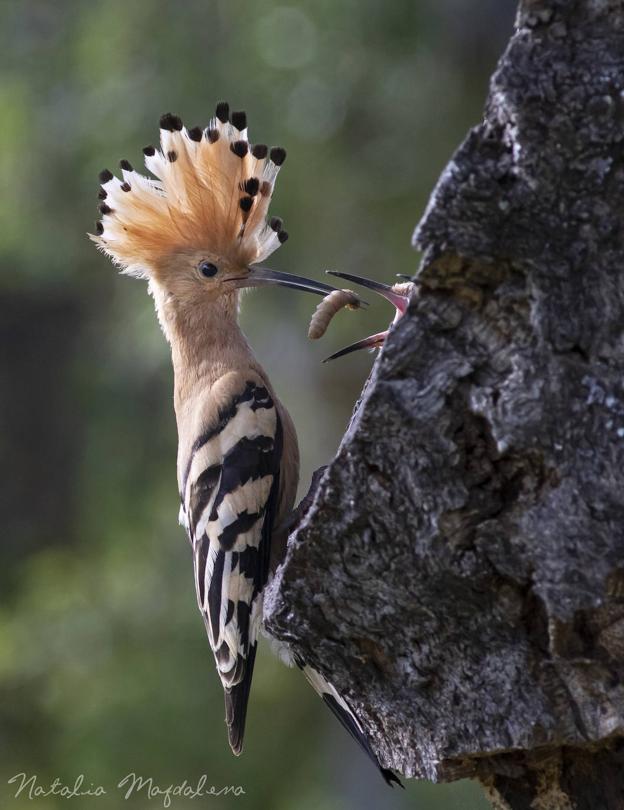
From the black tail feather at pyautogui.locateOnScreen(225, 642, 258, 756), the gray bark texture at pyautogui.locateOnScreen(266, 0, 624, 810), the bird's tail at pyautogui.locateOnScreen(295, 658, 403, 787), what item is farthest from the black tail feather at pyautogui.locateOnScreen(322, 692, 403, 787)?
the gray bark texture at pyautogui.locateOnScreen(266, 0, 624, 810)

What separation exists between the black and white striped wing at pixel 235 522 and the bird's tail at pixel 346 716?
0.20 metres

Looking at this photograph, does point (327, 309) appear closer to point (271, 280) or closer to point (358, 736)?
point (271, 280)

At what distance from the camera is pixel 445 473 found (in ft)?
5.82

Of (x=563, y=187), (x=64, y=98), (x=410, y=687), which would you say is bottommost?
(x=410, y=687)

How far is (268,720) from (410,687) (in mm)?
4094

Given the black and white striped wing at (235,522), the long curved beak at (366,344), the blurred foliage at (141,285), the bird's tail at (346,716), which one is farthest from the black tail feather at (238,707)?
the blurred foliage at (141,285)

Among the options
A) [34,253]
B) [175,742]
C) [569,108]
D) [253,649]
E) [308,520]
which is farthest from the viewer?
[34,253]

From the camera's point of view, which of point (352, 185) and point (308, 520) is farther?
point (352, 185)

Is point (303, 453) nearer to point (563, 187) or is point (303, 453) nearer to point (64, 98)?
point (64, 98)

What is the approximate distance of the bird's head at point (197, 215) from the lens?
3.27m

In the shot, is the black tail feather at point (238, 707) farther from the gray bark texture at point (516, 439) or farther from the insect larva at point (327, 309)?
the gray bark texture at point (516, 439)

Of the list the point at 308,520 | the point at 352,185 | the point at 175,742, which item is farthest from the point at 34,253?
the point at 308,520

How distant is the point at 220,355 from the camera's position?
11.3ft

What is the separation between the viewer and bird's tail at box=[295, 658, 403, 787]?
7.55ft
